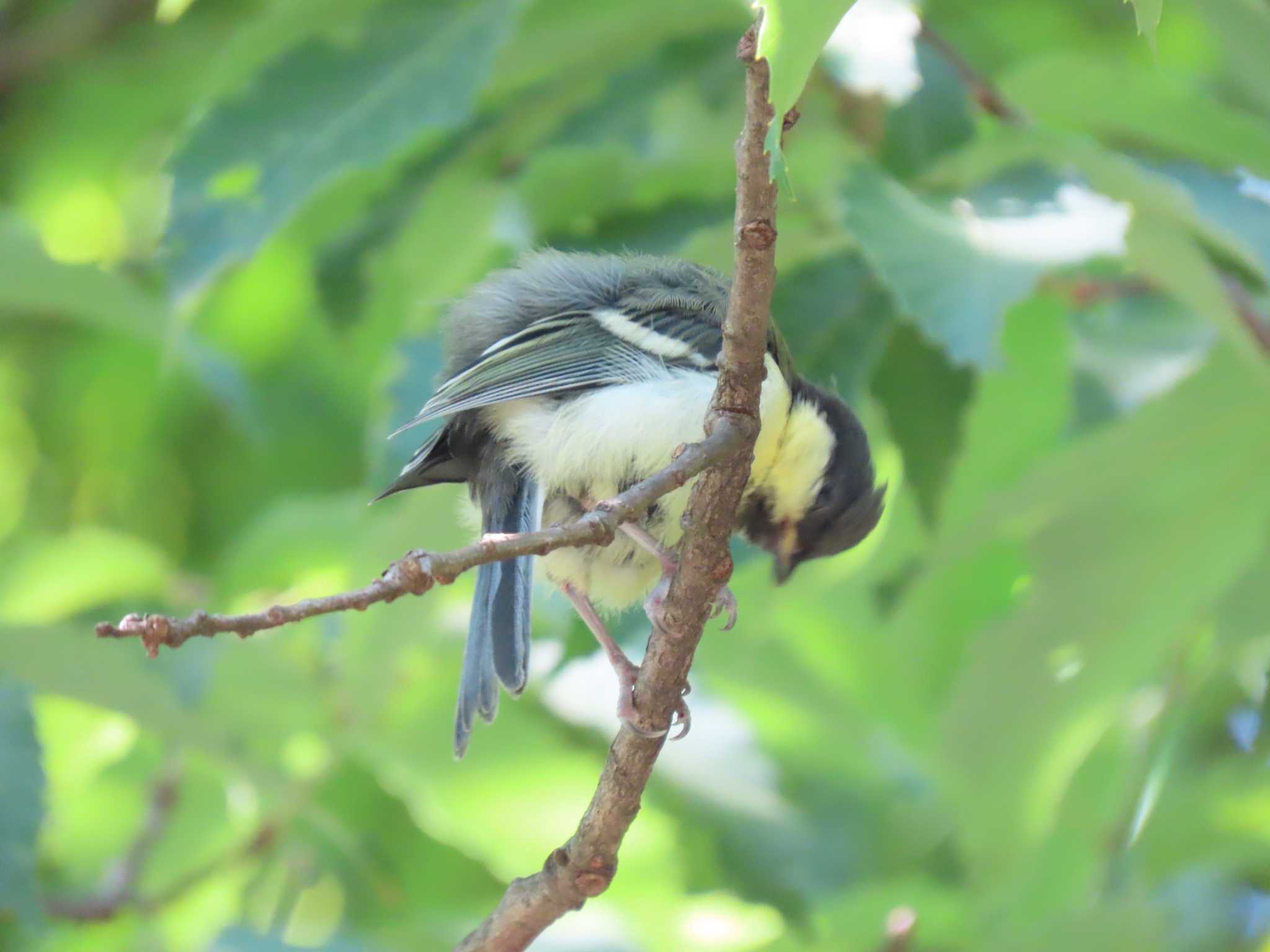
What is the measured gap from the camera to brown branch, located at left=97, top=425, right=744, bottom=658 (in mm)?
1029

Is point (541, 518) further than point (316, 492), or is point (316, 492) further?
point (316, 492)

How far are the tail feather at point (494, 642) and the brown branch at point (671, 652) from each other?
23 cm

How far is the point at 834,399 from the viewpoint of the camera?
2.28m

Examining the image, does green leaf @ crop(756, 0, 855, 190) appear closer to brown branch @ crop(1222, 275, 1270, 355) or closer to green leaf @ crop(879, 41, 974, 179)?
brown branch @ crop(1222, 275, 1270, 355)

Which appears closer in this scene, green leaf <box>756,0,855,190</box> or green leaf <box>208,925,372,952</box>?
green leaf <box>756,0,855,190</box>

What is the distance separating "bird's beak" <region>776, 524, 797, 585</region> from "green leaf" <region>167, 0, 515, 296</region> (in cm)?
85

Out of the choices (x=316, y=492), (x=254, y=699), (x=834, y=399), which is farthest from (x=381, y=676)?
(x=316, y=492)

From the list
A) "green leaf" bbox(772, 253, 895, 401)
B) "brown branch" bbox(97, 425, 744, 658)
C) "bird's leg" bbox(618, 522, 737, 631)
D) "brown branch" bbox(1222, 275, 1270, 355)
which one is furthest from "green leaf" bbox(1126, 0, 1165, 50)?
"green leaf" bbox(772, 253, 895, 401)

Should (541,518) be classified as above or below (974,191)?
below

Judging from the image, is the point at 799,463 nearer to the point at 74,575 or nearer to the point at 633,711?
the point at 633,711

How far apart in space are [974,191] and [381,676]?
128 centimetres

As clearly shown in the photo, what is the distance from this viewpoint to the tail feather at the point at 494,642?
1754 millimetres

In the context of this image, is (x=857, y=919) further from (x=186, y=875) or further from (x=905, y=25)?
(x=905, y=25)

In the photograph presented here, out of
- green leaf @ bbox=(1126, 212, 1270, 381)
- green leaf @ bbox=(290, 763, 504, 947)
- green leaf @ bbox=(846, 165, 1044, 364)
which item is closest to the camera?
green leaf @ bbox=(846, 165, 1044, 364)
